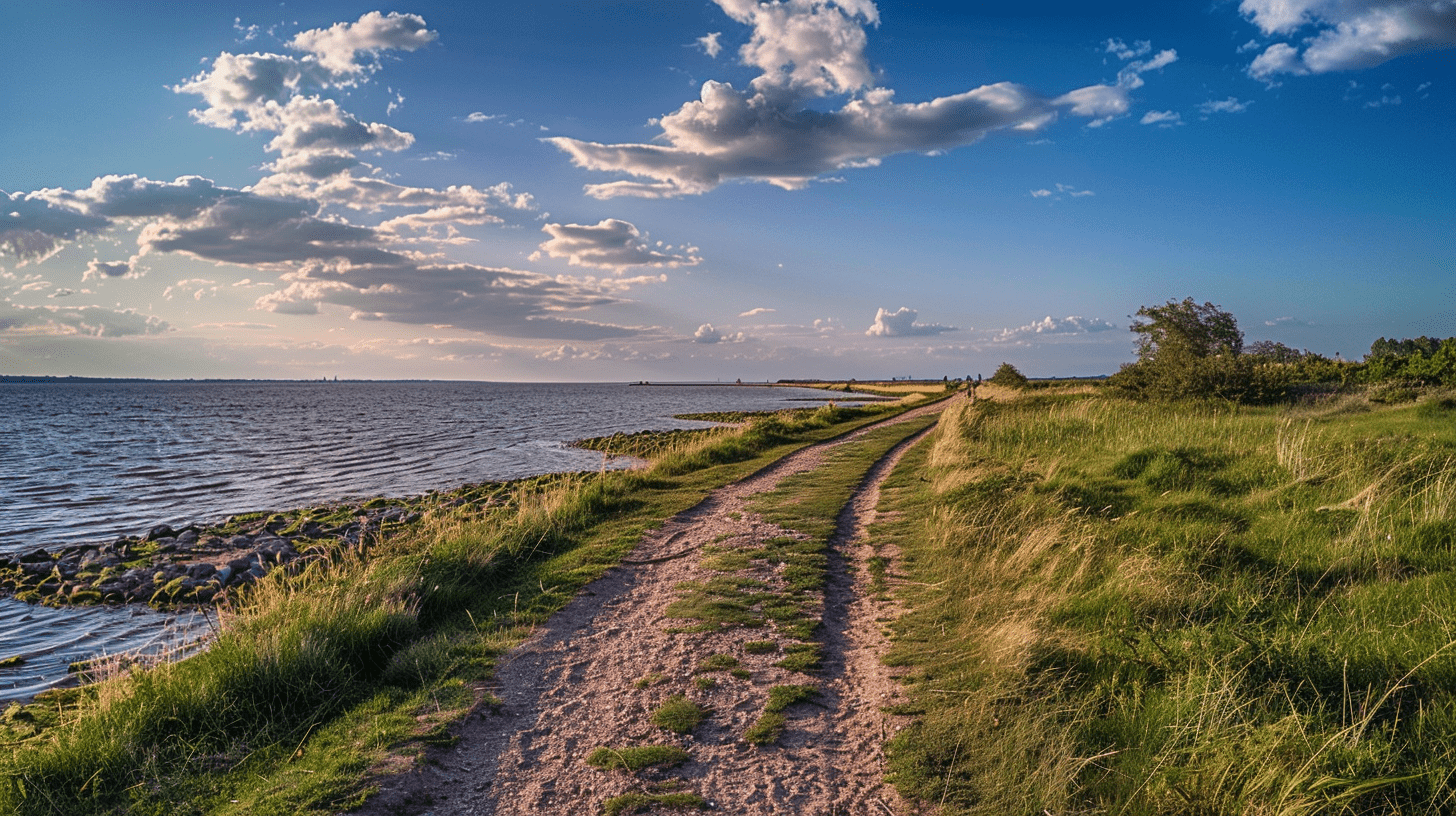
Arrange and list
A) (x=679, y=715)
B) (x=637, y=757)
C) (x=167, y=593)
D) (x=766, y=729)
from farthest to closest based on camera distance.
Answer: (x=167, y=593)
(x=679, y=715)
(x=766, y=729)
(x=637, y=757)

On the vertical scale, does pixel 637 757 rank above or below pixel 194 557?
above

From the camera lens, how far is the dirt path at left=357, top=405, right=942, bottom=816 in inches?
191

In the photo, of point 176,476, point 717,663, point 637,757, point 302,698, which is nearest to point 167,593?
point 302,698

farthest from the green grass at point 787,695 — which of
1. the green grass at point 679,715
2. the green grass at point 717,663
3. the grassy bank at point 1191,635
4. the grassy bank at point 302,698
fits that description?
the grassy bank at point 302,698

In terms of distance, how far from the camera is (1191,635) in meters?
6.18

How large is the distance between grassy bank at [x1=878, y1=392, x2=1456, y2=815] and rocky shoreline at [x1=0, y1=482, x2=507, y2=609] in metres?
9.99

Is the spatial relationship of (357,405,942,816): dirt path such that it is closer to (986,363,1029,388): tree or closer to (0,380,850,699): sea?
(0,380,850,699): sea

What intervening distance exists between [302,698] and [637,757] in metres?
3.91

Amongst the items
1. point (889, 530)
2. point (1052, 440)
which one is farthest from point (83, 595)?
point (1052, 440)

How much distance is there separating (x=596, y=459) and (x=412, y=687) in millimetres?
29403

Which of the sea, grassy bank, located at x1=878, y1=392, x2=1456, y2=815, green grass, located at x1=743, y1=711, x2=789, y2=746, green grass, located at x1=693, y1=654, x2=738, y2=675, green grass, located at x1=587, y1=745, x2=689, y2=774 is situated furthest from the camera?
the sea

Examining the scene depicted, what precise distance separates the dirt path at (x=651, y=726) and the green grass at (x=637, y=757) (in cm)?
8

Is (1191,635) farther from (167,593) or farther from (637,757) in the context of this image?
(167,593)

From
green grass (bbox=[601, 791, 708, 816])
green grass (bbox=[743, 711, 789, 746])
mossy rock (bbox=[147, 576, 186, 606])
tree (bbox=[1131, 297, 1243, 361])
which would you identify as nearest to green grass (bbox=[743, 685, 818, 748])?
green grass (bbox=[743, 711, 789, 746])
